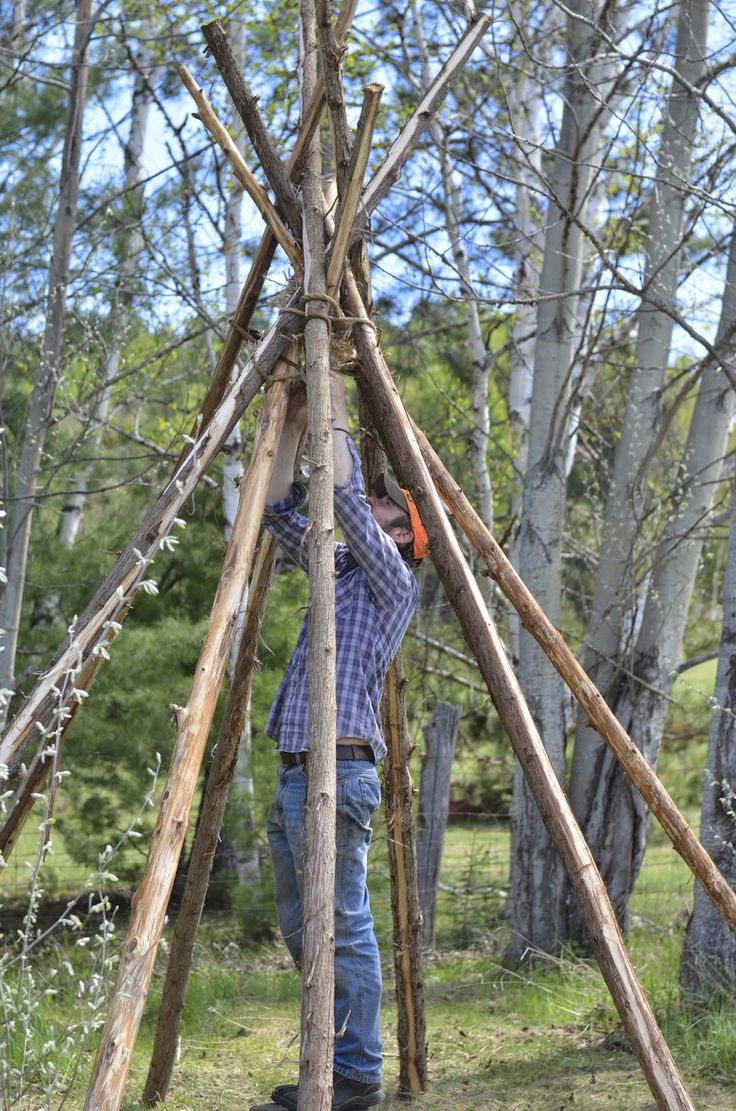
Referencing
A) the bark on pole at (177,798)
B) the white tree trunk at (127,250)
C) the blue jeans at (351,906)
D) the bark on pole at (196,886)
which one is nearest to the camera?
the bark on pole at (177,798)

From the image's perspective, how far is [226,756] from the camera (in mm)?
3859

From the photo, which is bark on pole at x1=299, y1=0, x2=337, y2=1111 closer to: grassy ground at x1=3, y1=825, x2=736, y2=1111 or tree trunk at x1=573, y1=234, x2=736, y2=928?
grassy ground at x1=3, y1=825, x2=736, y2=1111

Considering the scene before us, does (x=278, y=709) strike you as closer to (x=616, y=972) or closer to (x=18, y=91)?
(x=616, y=972)

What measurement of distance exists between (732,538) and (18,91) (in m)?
6.65

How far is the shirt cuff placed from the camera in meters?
3.57

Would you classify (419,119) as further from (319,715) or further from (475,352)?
(475,352)

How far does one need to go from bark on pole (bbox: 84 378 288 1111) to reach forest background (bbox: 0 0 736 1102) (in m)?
0.69

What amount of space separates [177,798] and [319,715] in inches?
16.3

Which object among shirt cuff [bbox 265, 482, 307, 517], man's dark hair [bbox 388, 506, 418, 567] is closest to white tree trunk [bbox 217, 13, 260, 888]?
shirt cuff [bbox 265, 482, 307, 517]

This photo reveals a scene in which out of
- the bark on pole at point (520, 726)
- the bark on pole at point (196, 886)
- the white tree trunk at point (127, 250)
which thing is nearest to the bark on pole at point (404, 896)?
the bark on pole at point (196, 886)

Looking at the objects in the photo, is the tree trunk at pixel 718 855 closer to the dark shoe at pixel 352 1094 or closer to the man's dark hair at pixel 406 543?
the man's dark hair at pixel 406 543

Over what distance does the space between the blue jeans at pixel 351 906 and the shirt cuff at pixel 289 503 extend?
0.79m

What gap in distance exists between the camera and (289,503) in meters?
3.59

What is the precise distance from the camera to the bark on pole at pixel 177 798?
2451mm
